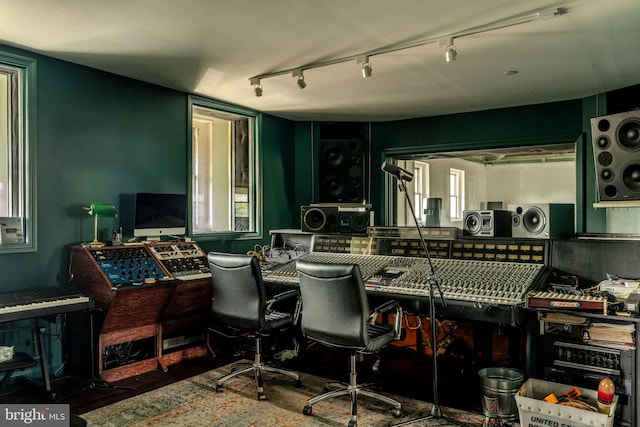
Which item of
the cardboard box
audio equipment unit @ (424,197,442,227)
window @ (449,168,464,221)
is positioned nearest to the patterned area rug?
the cardboard box

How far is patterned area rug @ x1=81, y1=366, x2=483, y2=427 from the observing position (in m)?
2.89

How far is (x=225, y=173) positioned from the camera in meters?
5.80

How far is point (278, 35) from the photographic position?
123 inches

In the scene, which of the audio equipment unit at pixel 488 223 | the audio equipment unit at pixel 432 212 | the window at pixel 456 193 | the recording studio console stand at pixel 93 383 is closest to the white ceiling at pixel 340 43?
the audio equipment unit at pixel 488 223

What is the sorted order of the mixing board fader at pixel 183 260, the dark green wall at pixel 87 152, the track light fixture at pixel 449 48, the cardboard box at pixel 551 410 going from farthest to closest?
the mixing board fader at pixel 183 260
the dark green wall at pixel 87 152
the track light fixture at pixel 449 48
the cardboard box at pixel 551 410

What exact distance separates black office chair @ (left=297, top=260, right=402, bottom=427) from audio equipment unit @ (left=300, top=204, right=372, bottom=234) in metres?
1.37

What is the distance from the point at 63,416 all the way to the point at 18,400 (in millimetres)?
1826

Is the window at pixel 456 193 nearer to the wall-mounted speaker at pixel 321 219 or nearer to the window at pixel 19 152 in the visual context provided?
the wall-mounted speaker at pixel 321 219

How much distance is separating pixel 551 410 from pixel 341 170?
3359 mm

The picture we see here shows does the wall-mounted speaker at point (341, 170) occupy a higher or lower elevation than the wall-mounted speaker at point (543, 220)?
higher

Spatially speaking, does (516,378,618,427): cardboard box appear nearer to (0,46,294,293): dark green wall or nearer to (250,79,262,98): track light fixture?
(250,79,262,98): track light fixture

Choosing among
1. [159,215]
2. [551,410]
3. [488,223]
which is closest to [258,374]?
[159,215]

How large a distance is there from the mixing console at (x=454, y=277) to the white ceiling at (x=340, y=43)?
59.8 inches

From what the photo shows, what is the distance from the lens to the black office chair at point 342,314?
2760 mm
